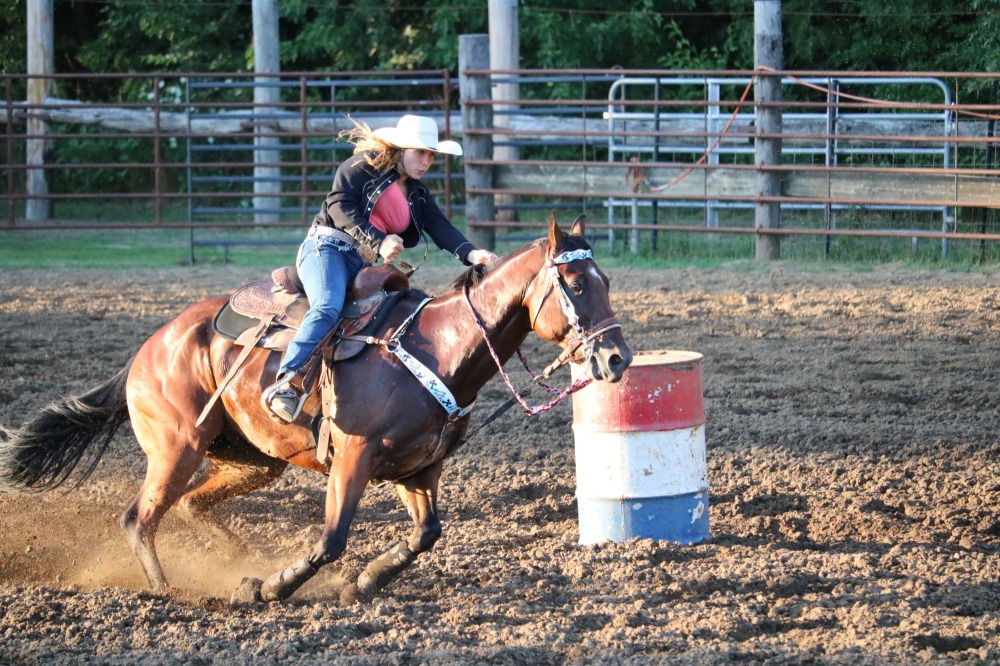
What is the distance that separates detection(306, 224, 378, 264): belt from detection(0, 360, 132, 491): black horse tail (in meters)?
1.27

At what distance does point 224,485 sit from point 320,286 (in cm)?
128

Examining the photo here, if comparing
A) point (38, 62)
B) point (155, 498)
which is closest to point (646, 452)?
point (155, 498)

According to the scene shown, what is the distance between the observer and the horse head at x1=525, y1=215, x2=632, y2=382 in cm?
414

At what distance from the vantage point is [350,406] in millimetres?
4566

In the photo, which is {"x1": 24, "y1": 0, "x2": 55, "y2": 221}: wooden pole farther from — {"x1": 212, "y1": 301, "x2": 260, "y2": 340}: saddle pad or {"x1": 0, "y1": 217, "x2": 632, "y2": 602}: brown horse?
{"x1": 212, "y1": 301, "x2": 260, "y2": 340}: saddle pad

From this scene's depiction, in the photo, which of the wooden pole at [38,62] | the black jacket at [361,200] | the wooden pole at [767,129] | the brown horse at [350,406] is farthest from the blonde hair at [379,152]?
the wooden pole at [38,62]

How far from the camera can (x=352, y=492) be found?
451 centimetres

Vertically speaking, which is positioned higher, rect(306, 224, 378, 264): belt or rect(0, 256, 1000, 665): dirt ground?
rect(306, 224, 378, 264): belt

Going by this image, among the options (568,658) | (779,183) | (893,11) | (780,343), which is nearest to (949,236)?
(779,183)

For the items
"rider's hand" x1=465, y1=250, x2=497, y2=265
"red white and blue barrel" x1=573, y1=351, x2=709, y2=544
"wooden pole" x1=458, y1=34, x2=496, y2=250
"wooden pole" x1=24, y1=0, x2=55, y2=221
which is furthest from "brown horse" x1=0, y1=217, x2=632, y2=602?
"wooden pole" x1=24, y1=0, x2=55, y2=221

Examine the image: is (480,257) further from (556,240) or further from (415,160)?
(556,240)

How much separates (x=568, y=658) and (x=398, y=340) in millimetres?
1380

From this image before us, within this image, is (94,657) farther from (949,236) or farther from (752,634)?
(949,236)

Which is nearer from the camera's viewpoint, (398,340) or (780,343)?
(398,340)
